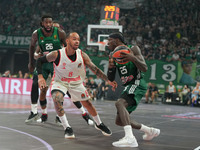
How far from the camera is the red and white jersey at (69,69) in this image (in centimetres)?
616

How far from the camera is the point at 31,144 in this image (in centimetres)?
514

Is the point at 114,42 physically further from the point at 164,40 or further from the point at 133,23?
the point at 133,23

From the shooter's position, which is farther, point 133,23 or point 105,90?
point 133,23

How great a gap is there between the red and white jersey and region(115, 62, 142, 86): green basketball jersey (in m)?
0.81

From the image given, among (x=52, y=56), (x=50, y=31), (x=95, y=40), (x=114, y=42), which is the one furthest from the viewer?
(x=95, y=40)

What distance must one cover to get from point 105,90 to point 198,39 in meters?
7.77

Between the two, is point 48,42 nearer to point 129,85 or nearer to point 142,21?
point 129,85

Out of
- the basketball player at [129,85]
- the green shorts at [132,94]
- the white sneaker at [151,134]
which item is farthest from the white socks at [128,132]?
the white sneaker at [151,134]

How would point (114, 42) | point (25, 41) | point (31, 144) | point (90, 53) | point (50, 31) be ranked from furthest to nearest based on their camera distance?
point (25, 41), point (90, 53), point (50, 31), point (114, 42), point (31, 144)

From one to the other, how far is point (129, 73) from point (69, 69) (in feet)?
3.68

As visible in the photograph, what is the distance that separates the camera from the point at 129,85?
5.83 meters

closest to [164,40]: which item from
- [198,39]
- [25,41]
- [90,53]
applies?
[198,39]

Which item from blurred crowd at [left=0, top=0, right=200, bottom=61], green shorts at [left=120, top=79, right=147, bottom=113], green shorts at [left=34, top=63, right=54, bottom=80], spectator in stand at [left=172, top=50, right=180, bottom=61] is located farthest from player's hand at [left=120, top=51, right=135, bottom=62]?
spectator in stand at [left=172, top=50, right=180, bottom=61]

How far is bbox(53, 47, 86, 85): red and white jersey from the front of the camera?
6156 mm
